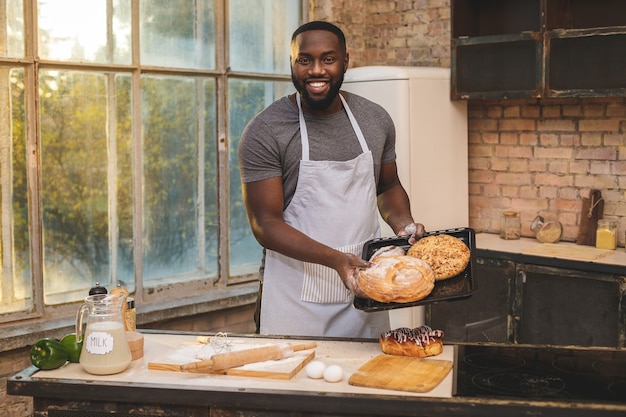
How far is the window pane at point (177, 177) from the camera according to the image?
4887 mm

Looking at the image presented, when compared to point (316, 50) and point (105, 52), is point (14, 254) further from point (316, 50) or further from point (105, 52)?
point (316, 50)

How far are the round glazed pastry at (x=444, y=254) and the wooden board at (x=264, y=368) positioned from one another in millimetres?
564

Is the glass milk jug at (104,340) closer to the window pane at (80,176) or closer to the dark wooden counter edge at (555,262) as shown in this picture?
the window pane at (80,176)

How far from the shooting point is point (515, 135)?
5539mm

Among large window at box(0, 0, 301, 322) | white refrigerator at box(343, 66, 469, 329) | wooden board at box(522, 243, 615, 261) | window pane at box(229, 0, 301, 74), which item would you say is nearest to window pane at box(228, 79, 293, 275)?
large window at box(0, 0, 301, 322)

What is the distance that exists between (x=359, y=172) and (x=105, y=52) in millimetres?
1936

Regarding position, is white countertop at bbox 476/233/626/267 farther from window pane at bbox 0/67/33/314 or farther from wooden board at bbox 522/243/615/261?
window pane at bbox 0/67/33/314

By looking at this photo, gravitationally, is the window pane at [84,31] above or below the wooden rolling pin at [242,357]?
above

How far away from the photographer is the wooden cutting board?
2.36m

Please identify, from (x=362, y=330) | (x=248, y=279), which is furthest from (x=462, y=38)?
(x=362, y=330)

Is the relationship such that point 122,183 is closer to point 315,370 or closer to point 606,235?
point 315,370

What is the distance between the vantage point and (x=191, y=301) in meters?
4.98

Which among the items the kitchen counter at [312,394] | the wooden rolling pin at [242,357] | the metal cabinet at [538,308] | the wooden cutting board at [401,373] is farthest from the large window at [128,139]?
the wooden cutting board at [401,373]

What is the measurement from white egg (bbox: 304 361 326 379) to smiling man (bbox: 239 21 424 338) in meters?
0.70
